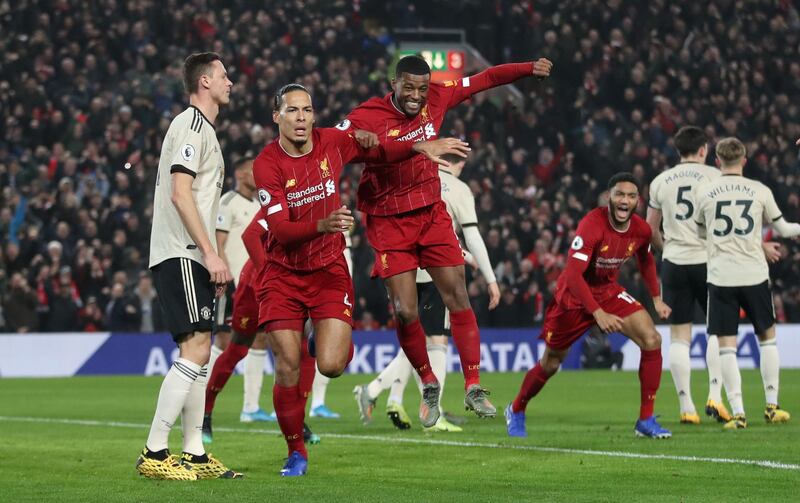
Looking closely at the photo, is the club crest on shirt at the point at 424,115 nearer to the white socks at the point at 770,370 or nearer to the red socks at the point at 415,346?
the red socks at the point at 415,346

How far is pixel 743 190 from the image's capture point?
39.4 ft

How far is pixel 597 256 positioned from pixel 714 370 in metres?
2.64

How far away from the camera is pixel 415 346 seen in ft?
29.2

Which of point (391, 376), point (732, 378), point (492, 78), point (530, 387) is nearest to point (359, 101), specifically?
point (391, 376)

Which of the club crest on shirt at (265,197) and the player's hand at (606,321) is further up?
the club crest on shirt at (265,197)

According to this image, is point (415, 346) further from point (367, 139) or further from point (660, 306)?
point (660, 306)

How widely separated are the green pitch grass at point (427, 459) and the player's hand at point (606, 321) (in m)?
0.87

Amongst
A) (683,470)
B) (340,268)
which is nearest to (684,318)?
(683,470)

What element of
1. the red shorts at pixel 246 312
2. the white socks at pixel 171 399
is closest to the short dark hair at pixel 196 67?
the white socks at pixel 171 399

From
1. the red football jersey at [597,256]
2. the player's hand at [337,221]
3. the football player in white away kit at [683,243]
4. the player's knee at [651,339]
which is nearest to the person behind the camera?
the player's hand at [337,221]

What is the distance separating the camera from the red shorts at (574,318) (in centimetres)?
1061

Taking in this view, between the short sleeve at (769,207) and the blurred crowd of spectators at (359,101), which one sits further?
the blurred crowd of spectators at (359,101)

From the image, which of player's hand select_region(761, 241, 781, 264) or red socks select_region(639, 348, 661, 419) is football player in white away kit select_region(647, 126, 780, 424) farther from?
red socks select_region(639, 348, 661, 419)

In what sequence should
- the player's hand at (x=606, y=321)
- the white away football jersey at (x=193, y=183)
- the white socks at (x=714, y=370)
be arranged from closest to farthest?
the white away football jersey at (x=193, y=183)
the player's hand at (x=606, y=321)
the white socks at (x=714, y=370)
